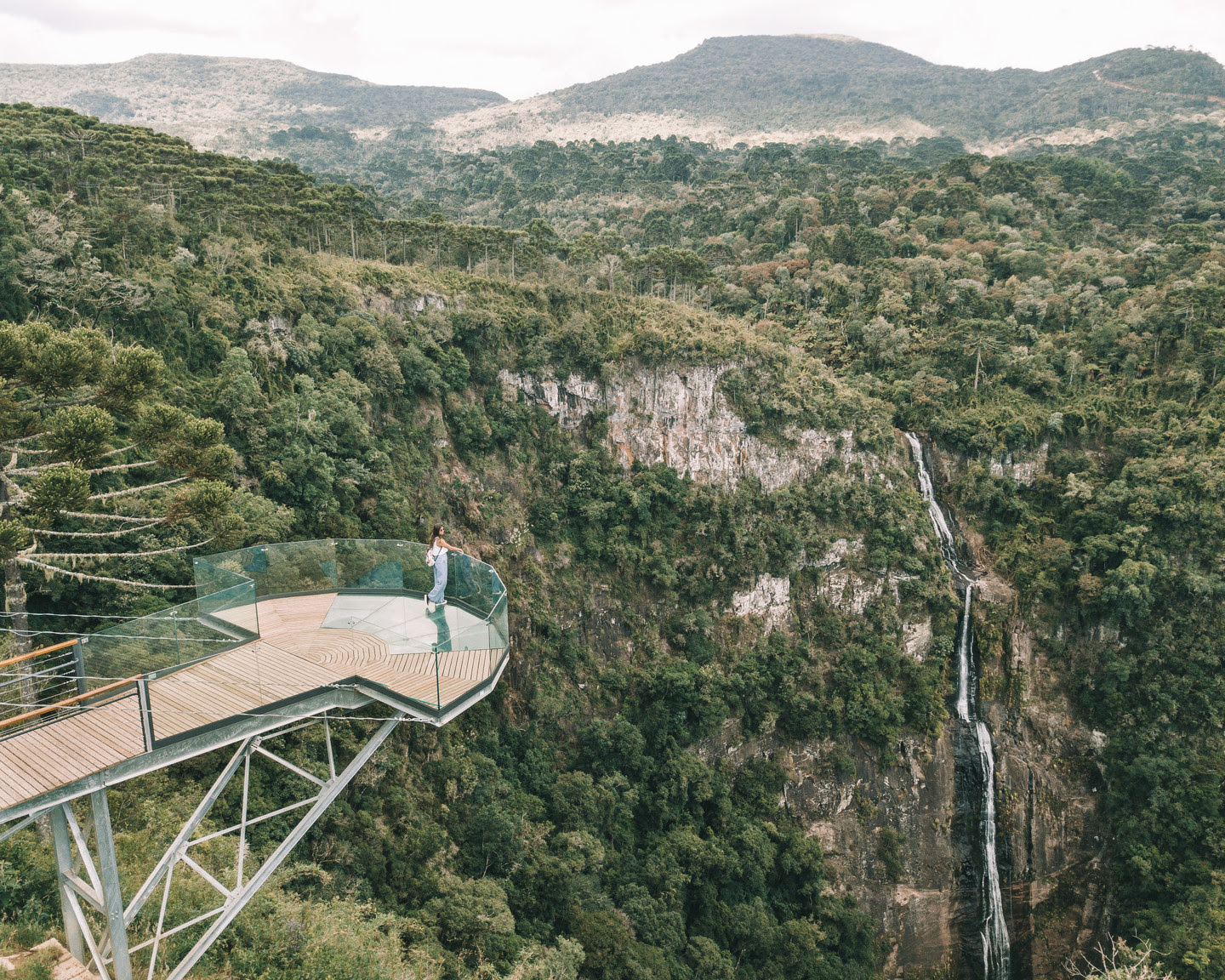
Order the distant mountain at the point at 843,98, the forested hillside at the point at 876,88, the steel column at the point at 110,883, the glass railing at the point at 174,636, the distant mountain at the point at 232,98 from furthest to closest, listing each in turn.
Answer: the distant mountain at the point at 232,98 → the forested hillside at the point at 876,88 → the distant mountain at the point at 843,98 → the glass railing at the point at 174,636 → the steel column at the point at 110,883

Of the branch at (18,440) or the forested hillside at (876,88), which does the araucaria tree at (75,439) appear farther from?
the forested hillside at (876,88)

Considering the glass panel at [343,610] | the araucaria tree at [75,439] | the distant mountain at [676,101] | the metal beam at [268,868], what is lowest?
the metal beam at [268,868]

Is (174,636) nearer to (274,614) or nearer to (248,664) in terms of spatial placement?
(248,664)

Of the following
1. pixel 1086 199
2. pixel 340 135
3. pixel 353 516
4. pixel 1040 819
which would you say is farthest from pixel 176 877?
pixel 340 135

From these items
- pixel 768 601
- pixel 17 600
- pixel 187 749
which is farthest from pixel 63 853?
pixel 768 601

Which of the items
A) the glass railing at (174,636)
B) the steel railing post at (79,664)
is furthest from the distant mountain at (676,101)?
the steel railing post at (79,664)

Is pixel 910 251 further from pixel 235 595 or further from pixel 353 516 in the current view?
pixel 235 595
